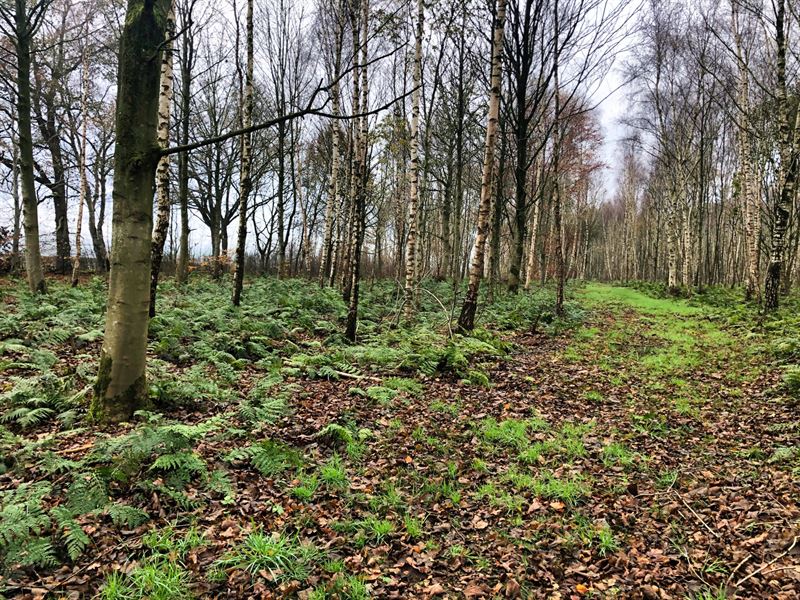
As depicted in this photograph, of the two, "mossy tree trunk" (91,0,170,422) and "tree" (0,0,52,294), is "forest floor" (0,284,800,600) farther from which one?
"tree" (0,0,52,294)

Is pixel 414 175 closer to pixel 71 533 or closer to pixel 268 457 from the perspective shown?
pixel 268 457

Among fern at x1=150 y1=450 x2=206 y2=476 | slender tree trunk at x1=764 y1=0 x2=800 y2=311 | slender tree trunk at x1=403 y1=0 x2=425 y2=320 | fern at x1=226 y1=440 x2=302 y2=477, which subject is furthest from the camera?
slender tree trunk at x1=764 y1=0 x2=800 y2=311

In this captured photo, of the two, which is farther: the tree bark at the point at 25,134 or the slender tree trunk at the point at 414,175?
the slender tree trunk at the point at 414,175

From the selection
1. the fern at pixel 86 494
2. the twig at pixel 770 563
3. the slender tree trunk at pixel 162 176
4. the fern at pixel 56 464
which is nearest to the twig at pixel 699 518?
the twig at pixel 770 563

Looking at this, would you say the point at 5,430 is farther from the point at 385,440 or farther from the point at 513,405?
the point at 513,405

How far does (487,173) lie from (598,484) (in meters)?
7.28

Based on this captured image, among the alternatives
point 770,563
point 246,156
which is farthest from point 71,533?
point 246,156

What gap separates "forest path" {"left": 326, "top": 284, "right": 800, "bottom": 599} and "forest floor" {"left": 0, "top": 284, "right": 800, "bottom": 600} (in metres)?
0.02

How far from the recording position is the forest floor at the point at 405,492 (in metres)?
3.03

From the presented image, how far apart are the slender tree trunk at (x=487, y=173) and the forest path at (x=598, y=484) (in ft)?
8.81

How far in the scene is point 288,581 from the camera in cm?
300

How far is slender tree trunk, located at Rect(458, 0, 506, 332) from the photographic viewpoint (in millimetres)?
9438

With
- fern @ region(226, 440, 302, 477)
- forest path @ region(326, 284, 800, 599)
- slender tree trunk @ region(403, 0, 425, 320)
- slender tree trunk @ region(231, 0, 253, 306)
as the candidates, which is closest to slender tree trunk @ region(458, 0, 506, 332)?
slender tree trunk @ region(403, 0, 425, 320)

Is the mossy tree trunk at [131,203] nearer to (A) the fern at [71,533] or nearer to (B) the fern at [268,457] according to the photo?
(B) the fern at [268,457]
